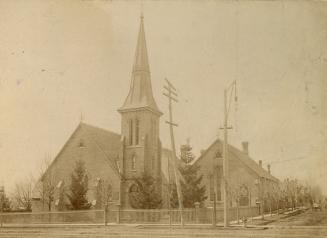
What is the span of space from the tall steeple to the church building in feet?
1.39

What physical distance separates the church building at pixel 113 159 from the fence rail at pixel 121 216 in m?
4.05

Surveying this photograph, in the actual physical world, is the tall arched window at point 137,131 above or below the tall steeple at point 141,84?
below

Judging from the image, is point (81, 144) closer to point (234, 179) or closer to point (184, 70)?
point (234, 179)

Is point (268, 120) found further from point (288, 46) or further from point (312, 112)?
point (288, 46)

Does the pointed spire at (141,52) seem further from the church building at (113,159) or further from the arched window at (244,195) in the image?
the arched window at (244,195)

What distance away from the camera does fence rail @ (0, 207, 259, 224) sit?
1531 centimetres

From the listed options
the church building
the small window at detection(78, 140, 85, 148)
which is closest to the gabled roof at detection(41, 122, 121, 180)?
the church building

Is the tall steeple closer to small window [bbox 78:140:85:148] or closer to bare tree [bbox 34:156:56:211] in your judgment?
Answer: small window [bbox 78:140:85:148]

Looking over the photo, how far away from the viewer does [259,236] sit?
387 inches

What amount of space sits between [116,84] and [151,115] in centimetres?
1050

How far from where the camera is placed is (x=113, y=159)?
2259cm

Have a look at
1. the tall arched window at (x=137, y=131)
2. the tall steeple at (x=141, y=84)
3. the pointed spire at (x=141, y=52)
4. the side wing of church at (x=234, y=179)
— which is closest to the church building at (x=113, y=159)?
the tall arched window at (x=137, y=131)

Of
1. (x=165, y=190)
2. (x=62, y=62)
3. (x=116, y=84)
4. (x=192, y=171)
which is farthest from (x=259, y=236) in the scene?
(x=165, y=190)

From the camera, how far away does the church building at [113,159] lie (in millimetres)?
21469
